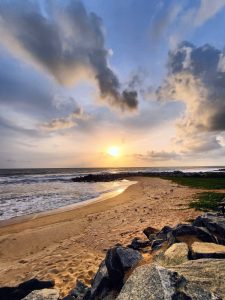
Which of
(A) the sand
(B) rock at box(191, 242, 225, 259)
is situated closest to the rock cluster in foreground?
(B) rock at box(191, 242, 225, 259)

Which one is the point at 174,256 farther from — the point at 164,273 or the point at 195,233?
the point at 195,233

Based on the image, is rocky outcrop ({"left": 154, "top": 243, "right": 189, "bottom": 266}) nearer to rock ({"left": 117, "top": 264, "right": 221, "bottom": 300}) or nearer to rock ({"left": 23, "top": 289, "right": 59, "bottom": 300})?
rock ({"left": 117, "top": 264, "right": 221, "bottom": 300})

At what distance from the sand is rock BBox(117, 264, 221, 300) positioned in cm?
328

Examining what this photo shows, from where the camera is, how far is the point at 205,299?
2.93 m

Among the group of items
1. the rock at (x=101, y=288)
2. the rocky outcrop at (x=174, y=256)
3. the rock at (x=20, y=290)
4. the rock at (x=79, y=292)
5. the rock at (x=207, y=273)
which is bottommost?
the rock at (x=20, y=290)

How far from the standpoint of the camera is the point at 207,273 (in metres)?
3.63

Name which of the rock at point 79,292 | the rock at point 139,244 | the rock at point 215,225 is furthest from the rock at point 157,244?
the rock at point 79,292

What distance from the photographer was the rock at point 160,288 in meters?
2.99

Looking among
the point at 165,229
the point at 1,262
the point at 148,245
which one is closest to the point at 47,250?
the point at 1,262

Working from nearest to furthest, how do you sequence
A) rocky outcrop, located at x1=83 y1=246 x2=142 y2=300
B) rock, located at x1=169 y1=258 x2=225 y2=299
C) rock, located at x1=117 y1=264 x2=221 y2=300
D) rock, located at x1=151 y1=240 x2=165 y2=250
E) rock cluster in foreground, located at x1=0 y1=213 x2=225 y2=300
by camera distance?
rock, located at x1=117 y1=264 x2=221 y2=300, rock cluster in foreground, located at x1=0 y1=213 x2=225 y2=300, rock, located at x1=169 y1=258 x2=225 y2=299, rocky outcrop, located at x1=83 y1=246 x2=142 y2=300, rock, located at x1=151 y1=240 x2=165 y2=250

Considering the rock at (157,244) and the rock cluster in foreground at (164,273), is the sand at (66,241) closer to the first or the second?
the rock cluster in foreground at (164,273)

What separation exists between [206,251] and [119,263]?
1.86 metres

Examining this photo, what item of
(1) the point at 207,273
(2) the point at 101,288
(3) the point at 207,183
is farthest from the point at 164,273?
(3) the point at 207,183

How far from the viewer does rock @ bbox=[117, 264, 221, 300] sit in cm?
299
